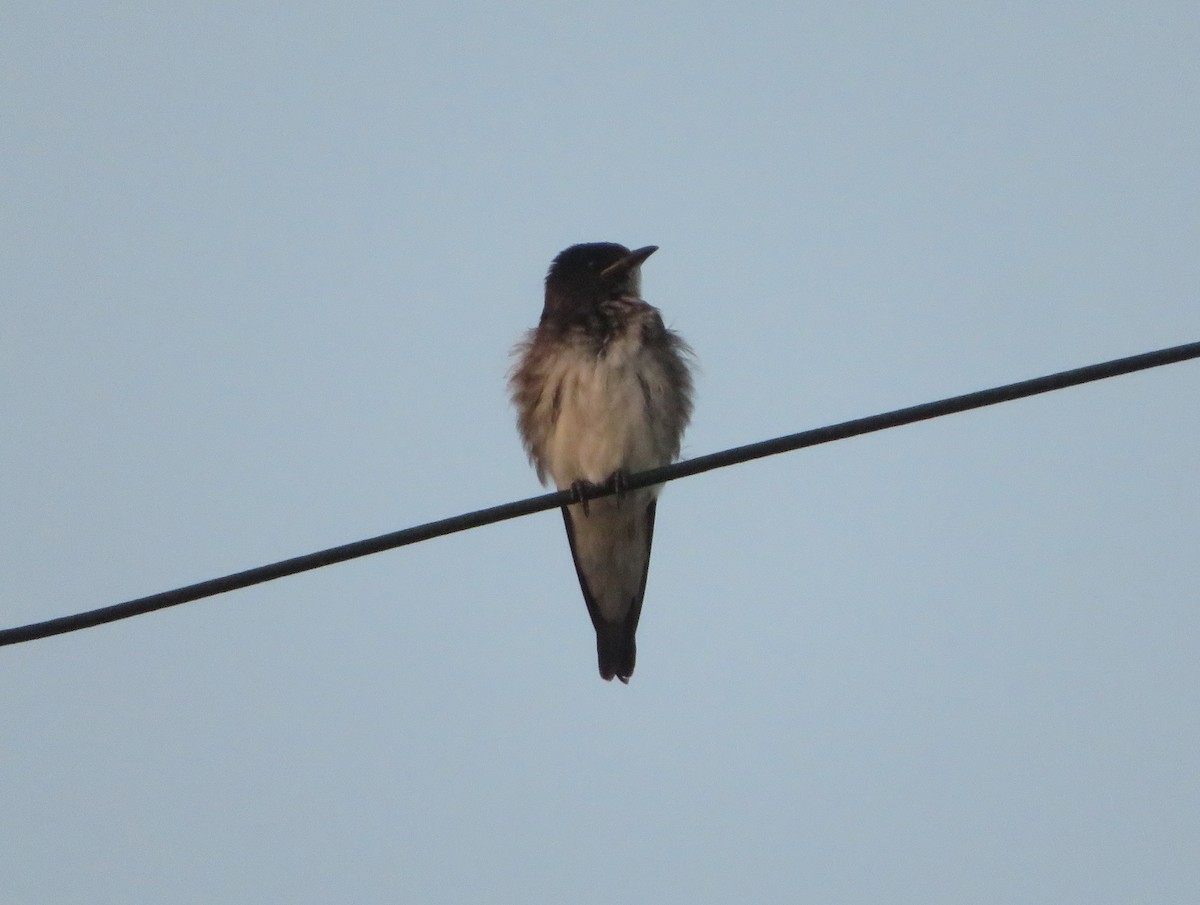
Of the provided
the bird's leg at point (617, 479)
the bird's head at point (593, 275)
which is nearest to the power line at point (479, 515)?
the bird's leg at point (617, 479)

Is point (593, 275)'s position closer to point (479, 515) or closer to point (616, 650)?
point (616, 650)

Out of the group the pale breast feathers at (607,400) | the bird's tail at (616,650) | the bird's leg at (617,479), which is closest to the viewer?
the bird's leg at (617,479)

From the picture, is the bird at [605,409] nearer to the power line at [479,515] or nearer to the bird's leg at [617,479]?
the bird's leg at [617,479]

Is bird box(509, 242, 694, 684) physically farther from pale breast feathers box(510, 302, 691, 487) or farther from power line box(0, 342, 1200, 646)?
power line box(0, 342, 1200, 646)

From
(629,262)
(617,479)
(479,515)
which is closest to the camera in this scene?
(479,515)

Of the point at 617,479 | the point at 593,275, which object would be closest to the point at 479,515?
the point at 617,479

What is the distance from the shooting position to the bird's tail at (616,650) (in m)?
8.70

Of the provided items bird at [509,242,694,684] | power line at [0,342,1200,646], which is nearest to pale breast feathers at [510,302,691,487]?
bird at [509,242,694,684]

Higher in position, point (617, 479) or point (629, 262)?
point (629, 262)

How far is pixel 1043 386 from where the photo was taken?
4.55 m

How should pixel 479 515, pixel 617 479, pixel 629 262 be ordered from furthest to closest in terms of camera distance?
1. pixel 629 262
2. pixel 617 479
3. pixel 479 515

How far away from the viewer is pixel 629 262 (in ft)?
28.1

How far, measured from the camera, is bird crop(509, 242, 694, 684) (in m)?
7.72

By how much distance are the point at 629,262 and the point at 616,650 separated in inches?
88.5
